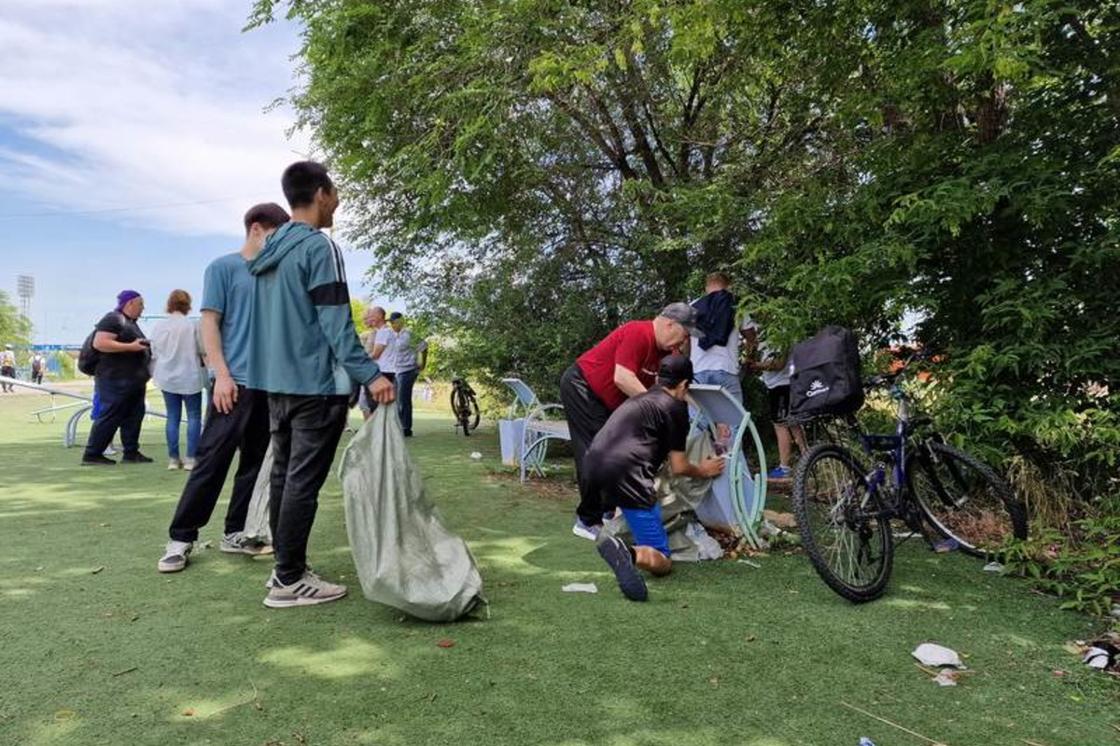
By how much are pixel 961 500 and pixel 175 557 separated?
14.2 ft

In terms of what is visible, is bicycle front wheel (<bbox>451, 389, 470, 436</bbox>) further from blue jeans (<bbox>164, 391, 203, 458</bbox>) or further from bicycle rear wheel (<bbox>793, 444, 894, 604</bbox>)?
bicycle rear wheel (<bbox>793, 444, 894, 604</bbox>)

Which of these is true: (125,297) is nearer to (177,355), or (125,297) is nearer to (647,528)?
(177,355)

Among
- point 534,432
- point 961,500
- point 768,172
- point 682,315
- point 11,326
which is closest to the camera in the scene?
point 682,315

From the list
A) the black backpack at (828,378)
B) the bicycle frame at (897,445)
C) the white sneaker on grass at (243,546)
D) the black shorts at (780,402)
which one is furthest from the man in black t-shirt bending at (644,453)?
the black shorts at (780,402)

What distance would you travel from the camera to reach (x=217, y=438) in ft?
11.8

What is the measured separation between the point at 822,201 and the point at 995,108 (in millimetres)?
1213

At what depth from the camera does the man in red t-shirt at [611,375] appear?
157 inches

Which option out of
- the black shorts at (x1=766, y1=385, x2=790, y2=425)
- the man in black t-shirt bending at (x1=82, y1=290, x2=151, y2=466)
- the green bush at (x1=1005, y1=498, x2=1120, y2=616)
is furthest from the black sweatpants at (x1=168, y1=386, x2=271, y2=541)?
the black shorts at (x1=766, y1=385, x2=790, y2=425)

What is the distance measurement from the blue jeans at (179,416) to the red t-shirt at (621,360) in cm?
410

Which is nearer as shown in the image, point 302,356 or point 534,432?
point 302,356

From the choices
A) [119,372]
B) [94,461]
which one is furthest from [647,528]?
[94,461]

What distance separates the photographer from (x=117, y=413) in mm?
6871

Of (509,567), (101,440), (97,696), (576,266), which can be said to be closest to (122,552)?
(97,696)

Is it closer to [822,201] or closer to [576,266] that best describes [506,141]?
[576,266]
